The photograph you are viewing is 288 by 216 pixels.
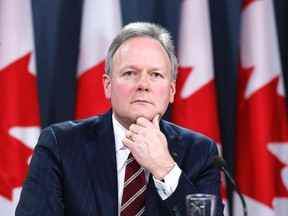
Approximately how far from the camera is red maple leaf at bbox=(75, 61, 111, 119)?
10.1 feet

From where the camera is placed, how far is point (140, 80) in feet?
7.17

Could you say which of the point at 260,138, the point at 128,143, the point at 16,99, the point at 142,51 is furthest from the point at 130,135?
the point at 260,138

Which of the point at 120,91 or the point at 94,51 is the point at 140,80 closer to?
the point at 120,91

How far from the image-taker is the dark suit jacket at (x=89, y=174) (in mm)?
2076

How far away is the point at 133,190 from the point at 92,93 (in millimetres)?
1000

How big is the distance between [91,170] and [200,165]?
44 centimetres

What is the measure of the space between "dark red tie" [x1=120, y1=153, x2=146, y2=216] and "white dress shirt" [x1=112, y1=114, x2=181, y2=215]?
3cm

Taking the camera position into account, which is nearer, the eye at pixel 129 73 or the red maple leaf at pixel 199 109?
the eye at pixel 129 73

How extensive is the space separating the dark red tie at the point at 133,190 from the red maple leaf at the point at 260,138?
3.54 ft

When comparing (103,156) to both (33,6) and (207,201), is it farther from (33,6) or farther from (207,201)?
(33,6)

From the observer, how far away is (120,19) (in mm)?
3123

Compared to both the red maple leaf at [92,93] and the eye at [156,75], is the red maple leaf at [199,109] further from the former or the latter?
the eye at [156,75]

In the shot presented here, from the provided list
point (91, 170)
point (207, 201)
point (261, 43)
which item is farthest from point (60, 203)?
point (261, 43)

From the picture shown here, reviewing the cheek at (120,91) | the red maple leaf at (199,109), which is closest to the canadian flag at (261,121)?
the red maple leaf at (199,109)
